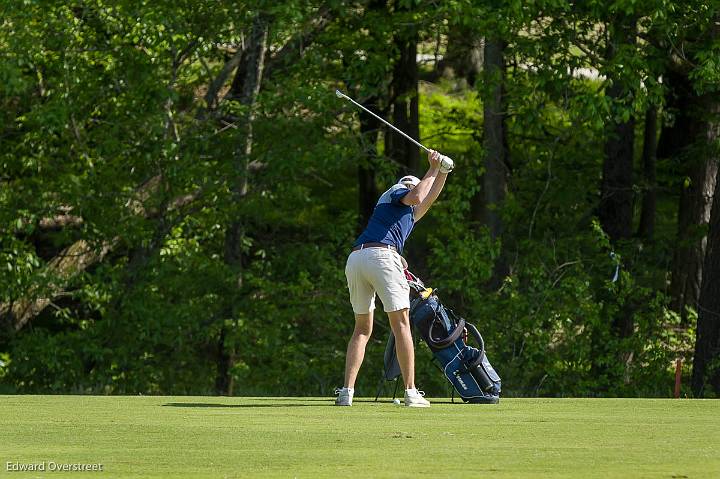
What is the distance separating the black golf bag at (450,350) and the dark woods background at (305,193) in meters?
7.01

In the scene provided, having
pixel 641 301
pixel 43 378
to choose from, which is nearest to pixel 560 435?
pixel 641 301

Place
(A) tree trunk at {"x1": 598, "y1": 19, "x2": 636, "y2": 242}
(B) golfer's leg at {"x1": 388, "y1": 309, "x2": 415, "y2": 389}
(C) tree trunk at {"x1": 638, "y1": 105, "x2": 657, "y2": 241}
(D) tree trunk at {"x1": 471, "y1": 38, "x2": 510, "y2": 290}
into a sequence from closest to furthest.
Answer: (B) golfer's leg at {"x1": 388, "y1": 309, "x2": 415, "y2": 389}, (D) tree trunk at {"x1": 471, "y1": 38, "x2": 510, "y2": 290}, (A) tree trunk at {"x1": 598, "y1": 19, "x2": 636, "y2": 242}, (C) tree trunk at {"x1": 638, "y1": 105, "x2": 657, "y2": 241}

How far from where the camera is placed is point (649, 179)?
23.6 m

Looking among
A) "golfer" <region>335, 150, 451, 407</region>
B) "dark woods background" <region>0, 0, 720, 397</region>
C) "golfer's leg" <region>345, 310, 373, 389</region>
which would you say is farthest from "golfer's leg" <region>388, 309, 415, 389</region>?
"dark woods background" <region>0, 0, 720, 397</region>

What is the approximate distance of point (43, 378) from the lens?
20906mm

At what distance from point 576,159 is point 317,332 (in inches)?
198

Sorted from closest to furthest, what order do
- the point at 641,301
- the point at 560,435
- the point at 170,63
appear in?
the point at 560,435, the point at 641,301, the point at 170,63

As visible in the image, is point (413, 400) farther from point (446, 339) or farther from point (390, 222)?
point (390, 222)

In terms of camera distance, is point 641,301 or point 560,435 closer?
point 560,435

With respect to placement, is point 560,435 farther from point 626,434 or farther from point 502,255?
point 502,255

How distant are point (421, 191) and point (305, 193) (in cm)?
1051

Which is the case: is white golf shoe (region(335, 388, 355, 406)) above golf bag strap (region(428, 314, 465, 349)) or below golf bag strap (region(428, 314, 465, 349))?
below

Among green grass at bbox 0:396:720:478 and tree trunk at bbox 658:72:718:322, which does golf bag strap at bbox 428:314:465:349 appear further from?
tree trunk at bbox 658:72:718:322

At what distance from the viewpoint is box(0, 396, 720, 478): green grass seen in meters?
6.96
